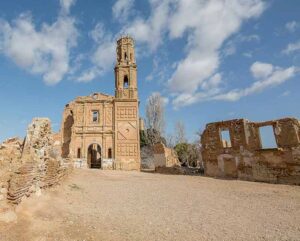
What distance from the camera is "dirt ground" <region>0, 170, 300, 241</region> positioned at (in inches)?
215

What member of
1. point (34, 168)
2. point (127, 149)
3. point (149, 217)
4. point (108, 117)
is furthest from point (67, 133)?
point (149, 217)

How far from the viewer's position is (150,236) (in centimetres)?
550

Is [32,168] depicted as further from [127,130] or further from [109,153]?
[109,153]

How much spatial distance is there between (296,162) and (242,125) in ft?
14.5

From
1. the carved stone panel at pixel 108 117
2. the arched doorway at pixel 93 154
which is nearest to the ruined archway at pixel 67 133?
the arched doorway at pixel 93 154

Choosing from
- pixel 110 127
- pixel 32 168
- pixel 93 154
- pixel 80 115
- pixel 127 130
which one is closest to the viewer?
pixel 32 168

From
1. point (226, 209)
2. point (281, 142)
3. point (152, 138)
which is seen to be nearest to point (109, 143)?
point (152, 138)

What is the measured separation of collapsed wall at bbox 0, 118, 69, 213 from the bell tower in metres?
20.2

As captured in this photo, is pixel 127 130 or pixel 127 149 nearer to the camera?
pixel 127 149

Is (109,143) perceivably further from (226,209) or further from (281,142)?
(226,209)

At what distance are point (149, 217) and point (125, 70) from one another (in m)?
25.8

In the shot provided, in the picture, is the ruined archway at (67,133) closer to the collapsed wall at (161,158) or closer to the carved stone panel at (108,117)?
the carved stone panel at (108,117)

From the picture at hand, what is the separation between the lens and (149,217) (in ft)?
23.0

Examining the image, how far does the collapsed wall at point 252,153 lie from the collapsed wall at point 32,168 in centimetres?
1299
